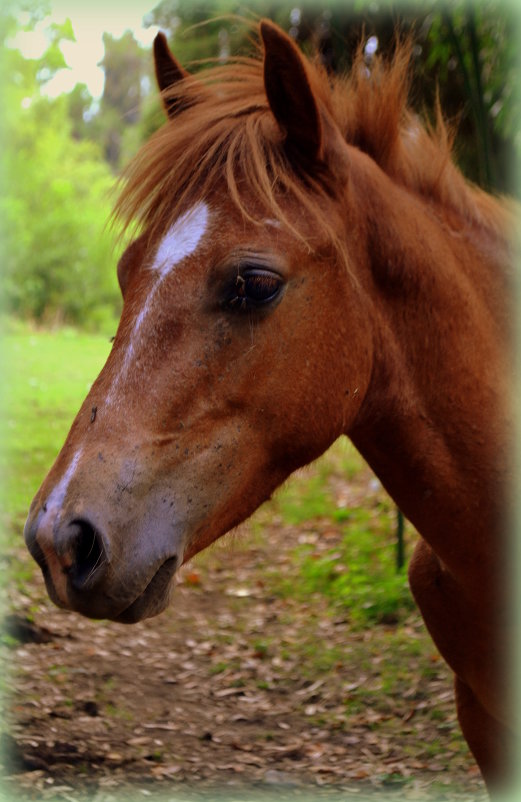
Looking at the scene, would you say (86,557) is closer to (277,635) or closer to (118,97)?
(277,635)

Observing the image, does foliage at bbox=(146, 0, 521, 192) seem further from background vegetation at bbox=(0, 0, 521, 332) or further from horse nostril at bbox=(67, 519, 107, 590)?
horse nostril at bbox=(67, 519, 107, 590)

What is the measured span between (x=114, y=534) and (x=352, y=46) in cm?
436

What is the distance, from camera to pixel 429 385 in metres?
2.44

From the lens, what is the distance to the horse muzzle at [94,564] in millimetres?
1809

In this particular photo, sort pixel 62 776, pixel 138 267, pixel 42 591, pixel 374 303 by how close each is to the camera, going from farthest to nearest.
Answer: pixel 42 591 → pixel 62 776 → pixel 374 303 → pixel 138 267

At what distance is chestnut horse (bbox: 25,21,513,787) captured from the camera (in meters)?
1.95

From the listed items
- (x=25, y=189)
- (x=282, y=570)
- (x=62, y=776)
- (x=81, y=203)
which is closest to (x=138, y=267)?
(x=62, y=776)

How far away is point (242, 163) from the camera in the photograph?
225cm

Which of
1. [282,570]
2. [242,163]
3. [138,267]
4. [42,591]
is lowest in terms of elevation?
[282,570]

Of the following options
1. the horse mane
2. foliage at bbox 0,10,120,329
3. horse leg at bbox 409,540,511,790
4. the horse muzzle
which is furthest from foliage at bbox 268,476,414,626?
foliage at bbox 0,10,120,329

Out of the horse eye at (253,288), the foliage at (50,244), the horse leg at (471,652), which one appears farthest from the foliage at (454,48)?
the foliage at (50,244)

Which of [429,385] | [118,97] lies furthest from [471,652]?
[118,97]

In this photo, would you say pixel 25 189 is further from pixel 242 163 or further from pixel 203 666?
pixel 242 163

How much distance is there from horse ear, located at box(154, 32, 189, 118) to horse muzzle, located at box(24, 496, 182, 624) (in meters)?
1.49
